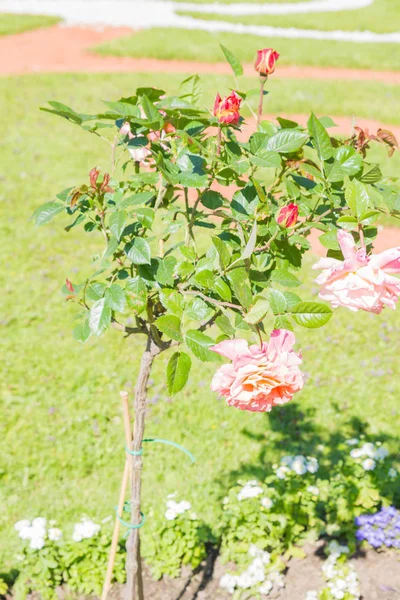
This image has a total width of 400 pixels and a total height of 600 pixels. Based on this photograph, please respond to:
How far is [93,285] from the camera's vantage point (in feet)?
5.02

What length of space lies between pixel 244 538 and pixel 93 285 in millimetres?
1521

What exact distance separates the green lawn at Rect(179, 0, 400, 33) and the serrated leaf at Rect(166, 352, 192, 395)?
14.0m

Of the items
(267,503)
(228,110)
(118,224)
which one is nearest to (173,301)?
(118,224)

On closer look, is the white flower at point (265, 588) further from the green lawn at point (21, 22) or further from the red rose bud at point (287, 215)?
the green lawn at point (21, 22)

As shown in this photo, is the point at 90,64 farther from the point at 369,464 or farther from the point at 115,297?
the point at 115,297

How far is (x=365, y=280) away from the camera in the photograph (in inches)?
46.0

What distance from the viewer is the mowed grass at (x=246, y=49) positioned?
1048cm

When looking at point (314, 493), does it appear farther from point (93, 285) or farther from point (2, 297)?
point (2, 297)

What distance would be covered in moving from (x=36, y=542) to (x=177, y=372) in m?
1.45

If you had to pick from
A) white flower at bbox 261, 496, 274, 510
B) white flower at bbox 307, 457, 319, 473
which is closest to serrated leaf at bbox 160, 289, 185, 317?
white flower at bbox 261, 496, 274, 510

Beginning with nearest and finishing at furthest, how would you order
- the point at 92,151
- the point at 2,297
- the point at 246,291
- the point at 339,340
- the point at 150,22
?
1. the point at 246,291
2. the point at 339,340
3. the point at 2,297
4. the point at 92,151
5. the point at 150,22

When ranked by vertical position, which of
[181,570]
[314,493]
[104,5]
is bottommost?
[181,570]

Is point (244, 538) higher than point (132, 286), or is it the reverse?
point (132, 286)

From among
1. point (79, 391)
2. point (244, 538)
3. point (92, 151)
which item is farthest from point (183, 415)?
point (92, 151)
